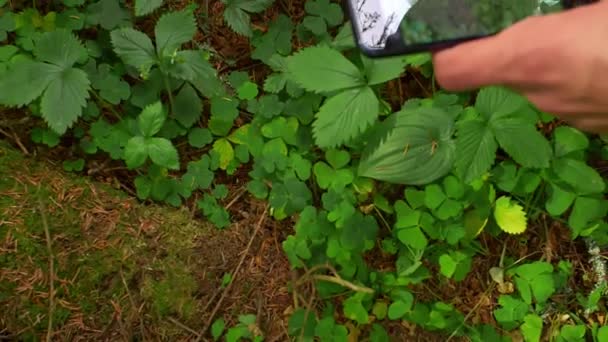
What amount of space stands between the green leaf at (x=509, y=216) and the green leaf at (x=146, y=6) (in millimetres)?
1176

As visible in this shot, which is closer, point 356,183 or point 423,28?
point 423,28

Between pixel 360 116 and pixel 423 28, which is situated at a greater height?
pixel 423 28

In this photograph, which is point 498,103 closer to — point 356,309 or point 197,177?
point 356,309

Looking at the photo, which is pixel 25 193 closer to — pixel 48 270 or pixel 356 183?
pixel 48 270

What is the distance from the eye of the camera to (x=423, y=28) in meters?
1.07

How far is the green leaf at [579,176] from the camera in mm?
1779

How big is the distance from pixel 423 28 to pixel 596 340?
128cm

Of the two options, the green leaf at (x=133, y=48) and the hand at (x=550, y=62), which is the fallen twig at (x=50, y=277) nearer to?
the green leaf at (x=133, y=48)

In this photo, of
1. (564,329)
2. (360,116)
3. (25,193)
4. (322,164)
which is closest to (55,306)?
(25,193)

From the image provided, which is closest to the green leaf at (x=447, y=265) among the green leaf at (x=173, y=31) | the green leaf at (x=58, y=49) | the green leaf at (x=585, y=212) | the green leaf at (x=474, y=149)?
the green leaf at (x=474, y=149)

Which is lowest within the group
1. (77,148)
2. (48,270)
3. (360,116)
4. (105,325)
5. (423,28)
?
(105,325)

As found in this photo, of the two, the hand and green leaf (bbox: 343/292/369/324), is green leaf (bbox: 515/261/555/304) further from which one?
the hand

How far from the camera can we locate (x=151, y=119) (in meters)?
1.87

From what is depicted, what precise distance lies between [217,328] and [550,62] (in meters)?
1.28
